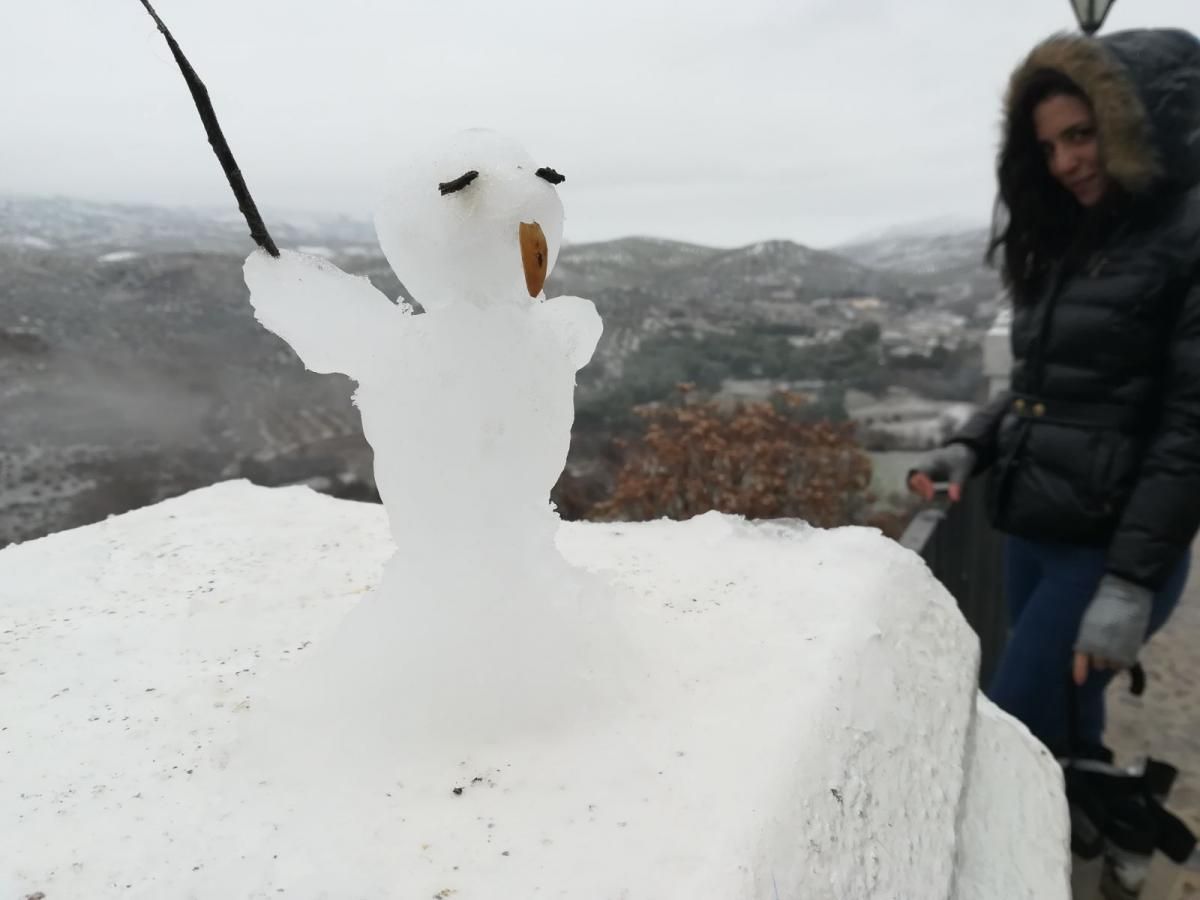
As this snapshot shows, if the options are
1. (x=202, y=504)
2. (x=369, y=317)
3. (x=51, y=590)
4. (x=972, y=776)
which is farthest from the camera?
(x=202, y=504)

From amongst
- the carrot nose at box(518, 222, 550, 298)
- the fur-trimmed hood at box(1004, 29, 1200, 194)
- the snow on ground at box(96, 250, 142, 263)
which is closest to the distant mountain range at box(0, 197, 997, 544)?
the snow on ground at box(96, 250, 142, 263)

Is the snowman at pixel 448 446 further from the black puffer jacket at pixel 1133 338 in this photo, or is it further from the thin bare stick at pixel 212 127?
the black puffer jacket at pixel 1133 338

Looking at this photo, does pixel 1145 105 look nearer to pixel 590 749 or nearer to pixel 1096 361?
pixel 1096 361

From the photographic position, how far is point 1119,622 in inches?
75.3

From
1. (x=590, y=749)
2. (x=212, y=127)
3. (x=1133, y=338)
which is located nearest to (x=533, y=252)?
(x=212, y=127)

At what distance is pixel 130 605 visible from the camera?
1585mm

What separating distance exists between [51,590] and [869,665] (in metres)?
1.57

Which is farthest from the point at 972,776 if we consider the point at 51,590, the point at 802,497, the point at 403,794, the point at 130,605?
the point at 802,497

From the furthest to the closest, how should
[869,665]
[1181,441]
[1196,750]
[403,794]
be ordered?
[1196,750] → [1181,441] → [869,665] → [403,794]

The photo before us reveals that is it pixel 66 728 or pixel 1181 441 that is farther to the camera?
pixel 1181 441

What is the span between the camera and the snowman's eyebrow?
1062 millimetres

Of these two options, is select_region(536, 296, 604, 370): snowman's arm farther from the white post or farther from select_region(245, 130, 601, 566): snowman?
the white post

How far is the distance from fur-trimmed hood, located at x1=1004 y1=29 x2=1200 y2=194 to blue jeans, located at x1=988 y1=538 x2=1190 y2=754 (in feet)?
3.05

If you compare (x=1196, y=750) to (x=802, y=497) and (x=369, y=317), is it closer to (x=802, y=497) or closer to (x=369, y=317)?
(x=802, y=497)
